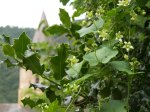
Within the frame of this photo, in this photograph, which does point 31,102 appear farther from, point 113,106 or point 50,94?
point 113,106

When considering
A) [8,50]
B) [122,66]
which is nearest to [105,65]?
[122,66]

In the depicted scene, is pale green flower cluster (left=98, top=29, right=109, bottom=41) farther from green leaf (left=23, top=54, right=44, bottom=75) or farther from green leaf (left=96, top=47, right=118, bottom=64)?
green leaf (left=23, top=54, right=44, bottom=75)

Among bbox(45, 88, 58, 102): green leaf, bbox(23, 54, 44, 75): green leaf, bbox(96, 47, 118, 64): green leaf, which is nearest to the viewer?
bbox(96, 47, 118, 64): green leaf

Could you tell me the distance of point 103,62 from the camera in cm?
99

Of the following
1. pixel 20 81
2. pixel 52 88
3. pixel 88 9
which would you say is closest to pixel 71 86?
pixel 52 88

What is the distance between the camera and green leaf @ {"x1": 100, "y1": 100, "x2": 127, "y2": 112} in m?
1.01

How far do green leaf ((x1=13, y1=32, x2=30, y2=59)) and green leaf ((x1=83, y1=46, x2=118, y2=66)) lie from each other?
0.20m

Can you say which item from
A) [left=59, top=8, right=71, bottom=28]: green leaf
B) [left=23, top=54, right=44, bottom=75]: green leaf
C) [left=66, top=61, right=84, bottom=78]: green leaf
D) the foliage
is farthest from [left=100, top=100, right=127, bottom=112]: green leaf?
[left=59, top=8, right=71, bottom=28]: green leaf

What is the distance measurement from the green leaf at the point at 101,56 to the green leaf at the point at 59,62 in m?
0.16

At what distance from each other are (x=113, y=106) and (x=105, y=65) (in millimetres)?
105

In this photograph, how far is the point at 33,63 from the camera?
1.14m

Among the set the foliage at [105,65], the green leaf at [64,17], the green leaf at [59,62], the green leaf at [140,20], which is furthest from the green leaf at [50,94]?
the green leaf at [140,20]

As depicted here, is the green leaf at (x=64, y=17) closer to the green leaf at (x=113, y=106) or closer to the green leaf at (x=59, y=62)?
the green leaf at (x=59, y=62)

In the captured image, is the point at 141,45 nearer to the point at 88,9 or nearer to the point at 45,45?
the point at 88,9
